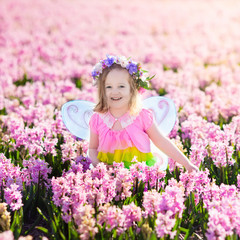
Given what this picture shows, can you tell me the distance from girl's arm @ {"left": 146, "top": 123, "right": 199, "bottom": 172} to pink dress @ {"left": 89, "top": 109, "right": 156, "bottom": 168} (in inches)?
2.6

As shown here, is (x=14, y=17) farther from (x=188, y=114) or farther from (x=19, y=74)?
(x=188, y=114)

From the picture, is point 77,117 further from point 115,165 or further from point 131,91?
point 115,165

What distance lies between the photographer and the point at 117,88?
4.18 m

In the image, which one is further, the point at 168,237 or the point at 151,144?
the point at 151,144

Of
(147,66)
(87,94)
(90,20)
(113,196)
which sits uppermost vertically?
(90,20)

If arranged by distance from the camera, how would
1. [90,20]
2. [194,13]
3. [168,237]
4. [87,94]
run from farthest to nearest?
[194,13] < [90,20] < [87,94] < [168,237]

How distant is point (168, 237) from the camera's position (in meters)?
3.10

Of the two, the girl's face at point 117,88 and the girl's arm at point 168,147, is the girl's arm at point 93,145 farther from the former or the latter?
the girl's arm at point 168,147

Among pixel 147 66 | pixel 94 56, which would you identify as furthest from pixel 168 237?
pixel 94 56

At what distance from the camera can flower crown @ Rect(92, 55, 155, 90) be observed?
4176mm

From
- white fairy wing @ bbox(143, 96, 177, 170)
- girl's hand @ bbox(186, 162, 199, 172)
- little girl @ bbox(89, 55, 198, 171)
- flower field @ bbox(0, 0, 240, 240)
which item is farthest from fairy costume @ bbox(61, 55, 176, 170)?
white fairy wing @ bbox(143, 96, 177, 170)

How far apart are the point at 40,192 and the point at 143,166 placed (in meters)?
1.05

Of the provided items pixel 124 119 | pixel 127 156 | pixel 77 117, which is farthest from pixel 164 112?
pixel 77 117

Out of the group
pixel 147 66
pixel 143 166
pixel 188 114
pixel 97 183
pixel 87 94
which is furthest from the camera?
pixel 147 66
